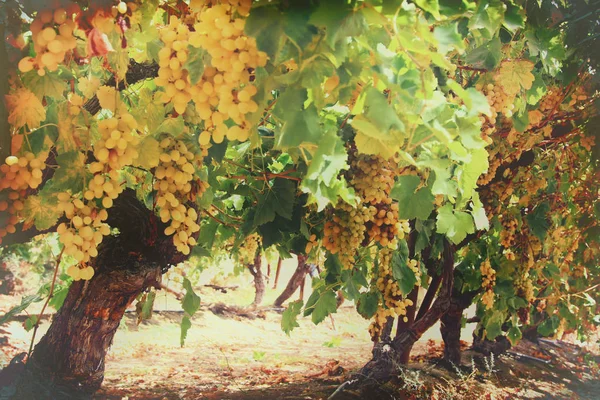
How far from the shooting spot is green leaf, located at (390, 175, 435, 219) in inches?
41.2

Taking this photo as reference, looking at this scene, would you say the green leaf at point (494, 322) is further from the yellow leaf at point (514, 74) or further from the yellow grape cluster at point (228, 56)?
the yellow grape cluster at point (228, 56)

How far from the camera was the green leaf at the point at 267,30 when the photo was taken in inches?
25.5

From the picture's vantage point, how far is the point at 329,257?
2.11m

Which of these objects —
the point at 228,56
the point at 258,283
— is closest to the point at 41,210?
the point at 228,56

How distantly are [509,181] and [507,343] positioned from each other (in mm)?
2617

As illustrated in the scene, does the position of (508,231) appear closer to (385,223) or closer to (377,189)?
(385,223)

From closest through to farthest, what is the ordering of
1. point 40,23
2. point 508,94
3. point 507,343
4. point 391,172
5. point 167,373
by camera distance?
point 40,23, point 508,94, point 391,172, point 167,373, point 507,343

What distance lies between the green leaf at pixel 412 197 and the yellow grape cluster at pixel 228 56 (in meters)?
0.39

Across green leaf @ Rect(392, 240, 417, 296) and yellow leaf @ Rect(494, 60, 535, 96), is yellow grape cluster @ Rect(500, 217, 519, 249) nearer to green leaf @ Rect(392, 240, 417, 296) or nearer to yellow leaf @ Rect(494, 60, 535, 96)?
green leaf @ Rect(392, 240, 417, 296)

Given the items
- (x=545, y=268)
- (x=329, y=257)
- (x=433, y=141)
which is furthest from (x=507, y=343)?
(x=433, y=141)

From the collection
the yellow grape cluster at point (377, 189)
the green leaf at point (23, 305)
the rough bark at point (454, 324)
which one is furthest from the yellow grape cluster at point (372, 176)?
the rough bark at point (454, 324)

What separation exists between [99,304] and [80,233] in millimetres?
1211

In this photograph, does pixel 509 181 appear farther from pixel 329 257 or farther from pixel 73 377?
pixel 73 377

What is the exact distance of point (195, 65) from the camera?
2.45ft
